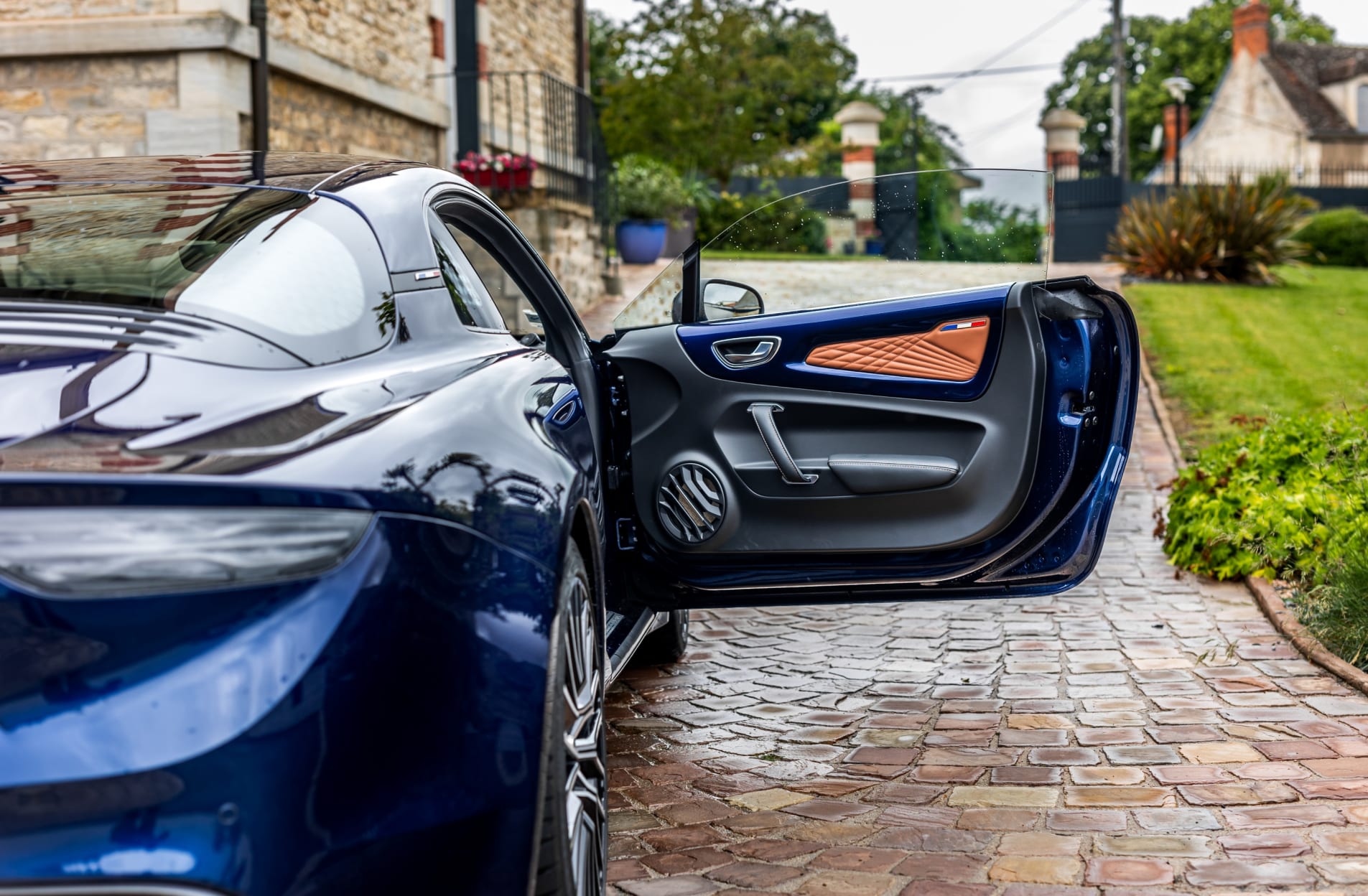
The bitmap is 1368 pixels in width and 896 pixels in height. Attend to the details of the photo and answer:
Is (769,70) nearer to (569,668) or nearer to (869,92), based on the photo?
(569,668)

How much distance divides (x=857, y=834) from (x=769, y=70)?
82.7ft

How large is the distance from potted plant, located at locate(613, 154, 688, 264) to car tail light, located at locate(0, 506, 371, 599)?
706 inches

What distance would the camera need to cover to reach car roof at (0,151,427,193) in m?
2.60

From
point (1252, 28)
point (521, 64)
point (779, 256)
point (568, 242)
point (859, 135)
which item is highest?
point (1252, 28)

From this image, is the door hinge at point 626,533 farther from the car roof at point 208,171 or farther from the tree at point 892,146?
the tree at point 892,146

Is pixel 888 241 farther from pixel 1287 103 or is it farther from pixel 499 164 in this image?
pixel 1287 103

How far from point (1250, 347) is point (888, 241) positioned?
1024 centimetres

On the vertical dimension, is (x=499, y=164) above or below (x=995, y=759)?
above

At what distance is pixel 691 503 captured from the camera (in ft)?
12.0

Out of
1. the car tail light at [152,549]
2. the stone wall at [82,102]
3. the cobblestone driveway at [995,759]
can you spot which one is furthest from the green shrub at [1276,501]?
the stone wall at [82,102]

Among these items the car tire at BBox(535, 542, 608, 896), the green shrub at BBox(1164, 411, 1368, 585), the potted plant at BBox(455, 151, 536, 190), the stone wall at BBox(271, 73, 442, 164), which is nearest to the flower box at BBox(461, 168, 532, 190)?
the potted plant at BBox(455, 151, 536, 190)

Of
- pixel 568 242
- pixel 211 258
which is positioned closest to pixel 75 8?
pixel 568 242

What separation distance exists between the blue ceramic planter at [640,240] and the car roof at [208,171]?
16421mm

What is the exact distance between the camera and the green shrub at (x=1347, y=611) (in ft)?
14.8
